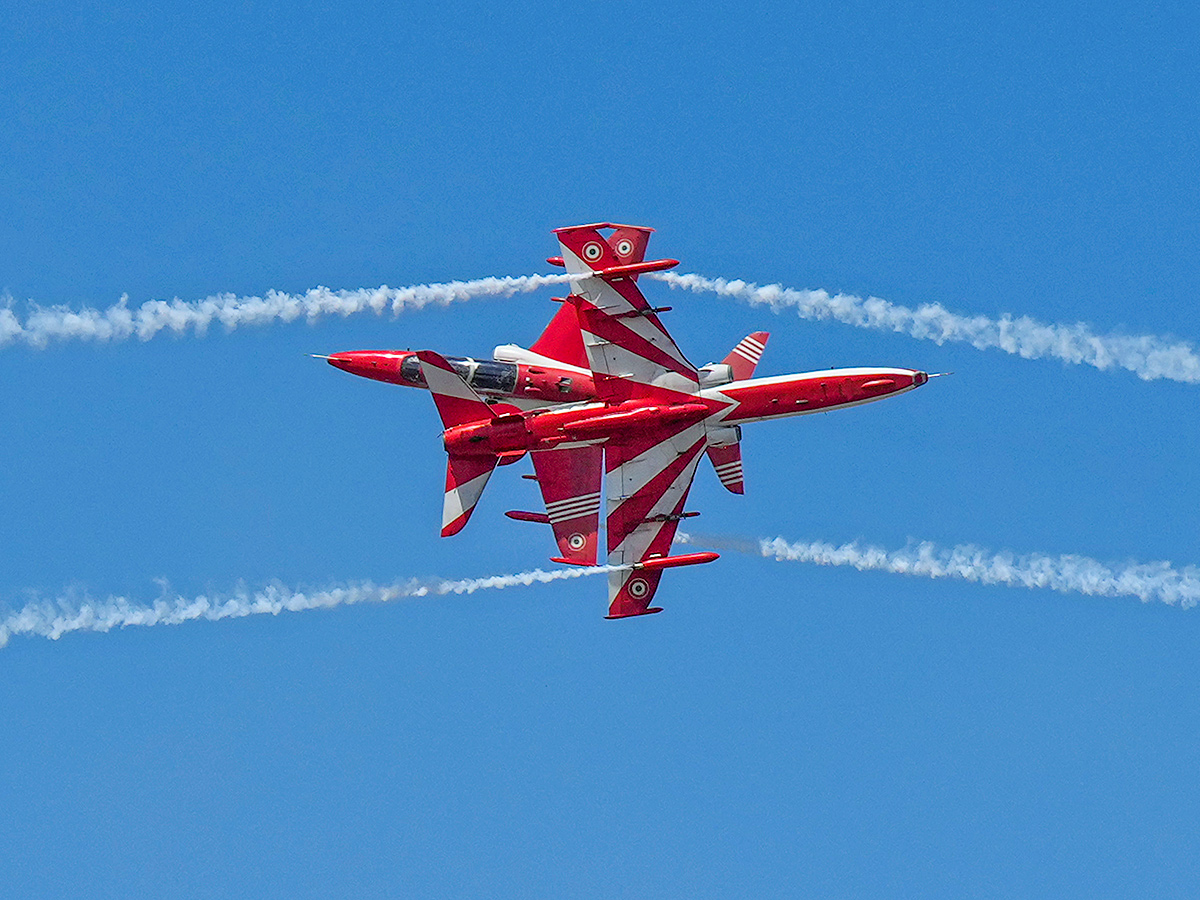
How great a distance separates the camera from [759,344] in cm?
6956

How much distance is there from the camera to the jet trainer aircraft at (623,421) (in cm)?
6644

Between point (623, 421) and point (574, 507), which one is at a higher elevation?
point (623, 421)

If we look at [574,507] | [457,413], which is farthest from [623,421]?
[457,413]

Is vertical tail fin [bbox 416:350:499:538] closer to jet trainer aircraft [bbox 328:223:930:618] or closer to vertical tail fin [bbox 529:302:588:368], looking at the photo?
jet trainer aircraft [bbox 328:223:930:618]

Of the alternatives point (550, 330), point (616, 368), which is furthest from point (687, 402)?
point (550, 330)

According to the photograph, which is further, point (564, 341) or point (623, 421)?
point (564, 341)

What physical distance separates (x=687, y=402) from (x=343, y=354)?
11.0m

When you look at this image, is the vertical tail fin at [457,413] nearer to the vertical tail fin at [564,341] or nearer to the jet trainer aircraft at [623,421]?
the jet trainer aircraft at [623,421]

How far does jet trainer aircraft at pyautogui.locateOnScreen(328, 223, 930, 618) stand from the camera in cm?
6644

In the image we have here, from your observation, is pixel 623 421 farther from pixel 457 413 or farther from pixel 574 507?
pixel 457 413

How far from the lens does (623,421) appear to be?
66.7 m

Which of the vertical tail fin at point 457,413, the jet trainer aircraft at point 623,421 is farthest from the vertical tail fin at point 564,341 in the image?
the vertical tail fin at point 457,413

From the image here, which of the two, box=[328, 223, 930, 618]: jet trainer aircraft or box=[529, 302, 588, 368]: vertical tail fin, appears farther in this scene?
box=[529, 302, 588, 368]: vertical tail fin

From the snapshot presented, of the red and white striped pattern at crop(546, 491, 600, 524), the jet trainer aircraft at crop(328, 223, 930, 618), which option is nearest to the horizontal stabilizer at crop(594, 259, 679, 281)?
the jet trainer aircraft at crop(328, 223, 930, 618)
